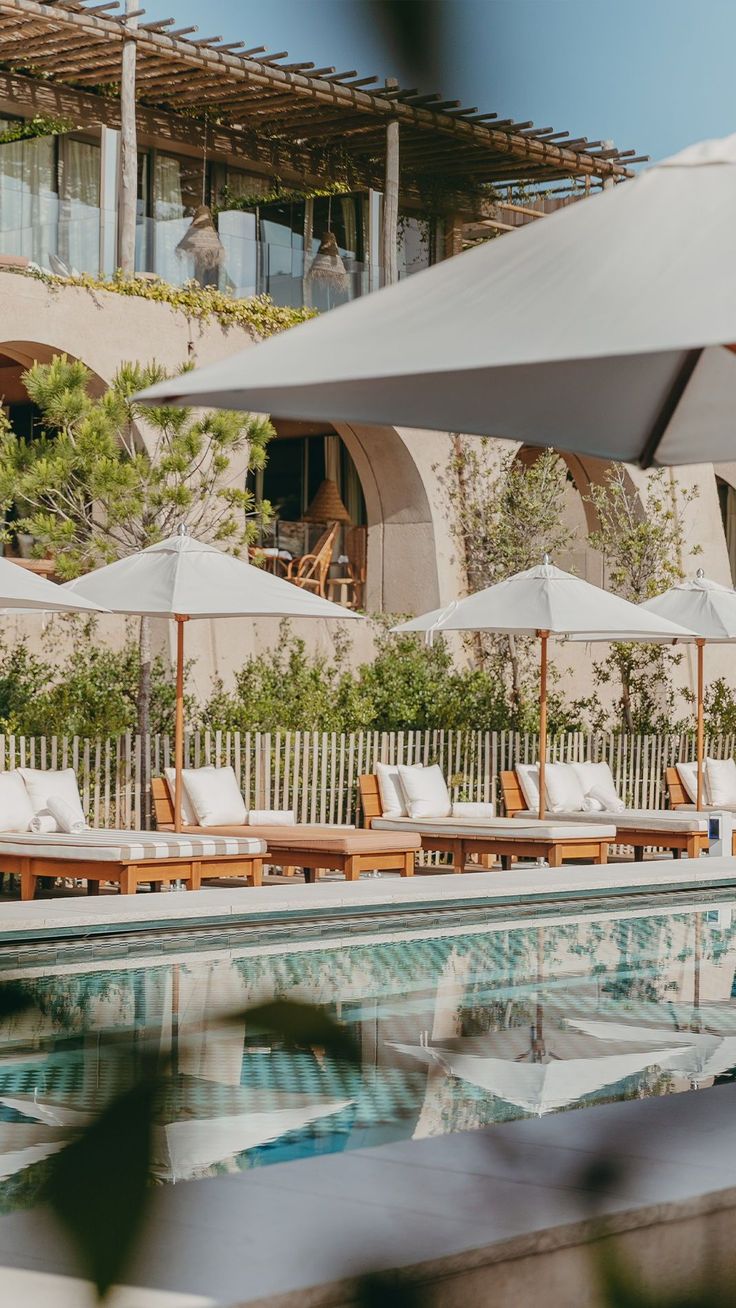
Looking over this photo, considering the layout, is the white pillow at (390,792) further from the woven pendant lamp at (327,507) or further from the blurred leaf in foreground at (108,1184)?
the blurred leaf in foreground at (108,1184)

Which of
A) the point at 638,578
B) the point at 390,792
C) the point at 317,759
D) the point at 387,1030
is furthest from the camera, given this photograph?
the point at 638,578

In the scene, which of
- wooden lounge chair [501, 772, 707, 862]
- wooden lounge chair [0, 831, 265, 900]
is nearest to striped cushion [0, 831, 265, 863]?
wooden lounge chair [0, 831, 265, 900]

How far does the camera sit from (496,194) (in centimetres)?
162

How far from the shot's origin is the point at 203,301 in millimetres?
19156

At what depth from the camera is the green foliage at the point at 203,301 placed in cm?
1823

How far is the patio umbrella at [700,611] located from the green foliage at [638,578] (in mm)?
3908

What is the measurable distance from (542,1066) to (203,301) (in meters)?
14.4

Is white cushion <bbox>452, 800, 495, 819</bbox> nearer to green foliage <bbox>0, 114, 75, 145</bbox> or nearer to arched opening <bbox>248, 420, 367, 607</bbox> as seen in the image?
arched opening <bbox>248, 420, 367, 607</bbox>

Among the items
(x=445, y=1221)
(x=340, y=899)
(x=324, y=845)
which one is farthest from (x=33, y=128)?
(x=445, y=1221)

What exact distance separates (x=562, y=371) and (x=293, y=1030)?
101 inches

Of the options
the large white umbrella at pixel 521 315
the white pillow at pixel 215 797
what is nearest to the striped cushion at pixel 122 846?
the white pillow at pixel 215 797

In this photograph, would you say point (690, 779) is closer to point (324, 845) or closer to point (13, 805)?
point (324, 845)

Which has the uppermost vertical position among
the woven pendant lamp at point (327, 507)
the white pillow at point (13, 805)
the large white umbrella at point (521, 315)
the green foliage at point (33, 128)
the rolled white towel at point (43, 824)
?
the green foliage at point (33, 128)

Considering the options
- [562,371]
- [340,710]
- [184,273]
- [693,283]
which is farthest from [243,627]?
[693,283]
